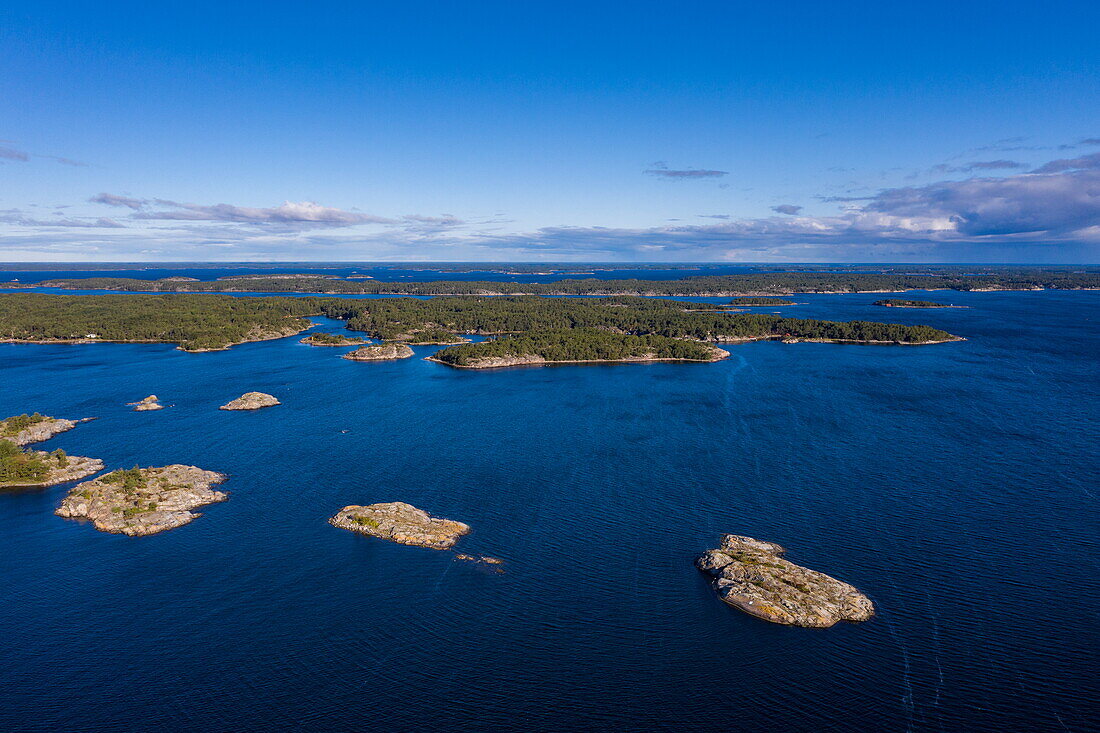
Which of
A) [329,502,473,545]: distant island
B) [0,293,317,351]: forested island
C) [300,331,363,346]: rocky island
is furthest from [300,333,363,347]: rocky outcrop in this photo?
[329,502,473,545]: distant island

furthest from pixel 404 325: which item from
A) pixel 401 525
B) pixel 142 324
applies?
pixel 401 525

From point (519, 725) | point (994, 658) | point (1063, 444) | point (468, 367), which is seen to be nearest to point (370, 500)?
point (519, 725)

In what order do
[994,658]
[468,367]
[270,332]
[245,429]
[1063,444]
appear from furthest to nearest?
[270,332], [468,367], [245,429], [1063,444], [994,658]

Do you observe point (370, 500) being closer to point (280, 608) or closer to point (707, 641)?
point (280, 608)

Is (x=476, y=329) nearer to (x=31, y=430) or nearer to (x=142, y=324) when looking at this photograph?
(x=142, y=324)

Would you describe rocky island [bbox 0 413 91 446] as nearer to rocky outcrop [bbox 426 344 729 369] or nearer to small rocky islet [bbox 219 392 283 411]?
small rocky islet [bbox 219 392 283 411]

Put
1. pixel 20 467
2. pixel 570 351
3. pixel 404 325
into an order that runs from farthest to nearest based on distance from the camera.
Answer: pixel 404 325, pixel 570 351, pixel 20 467
